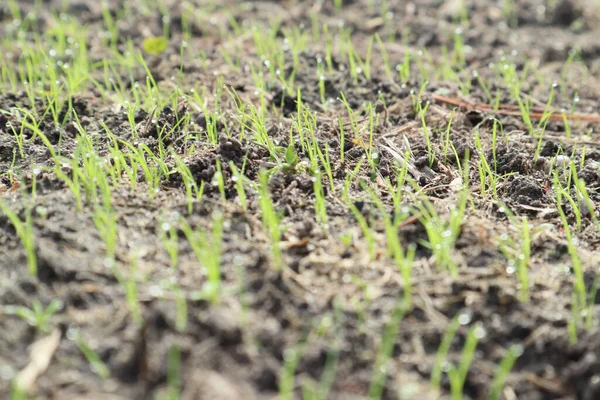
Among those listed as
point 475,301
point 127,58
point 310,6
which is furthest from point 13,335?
point 310,6

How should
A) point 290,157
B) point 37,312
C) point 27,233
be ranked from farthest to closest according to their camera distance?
point 290,157, point 27,233, point 37,312

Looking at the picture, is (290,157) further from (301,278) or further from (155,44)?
(155,44)

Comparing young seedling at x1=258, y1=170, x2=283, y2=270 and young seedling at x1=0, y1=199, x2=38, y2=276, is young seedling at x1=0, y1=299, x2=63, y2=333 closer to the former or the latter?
young seedling at x1=0, y1=199, x2=38, y2=276

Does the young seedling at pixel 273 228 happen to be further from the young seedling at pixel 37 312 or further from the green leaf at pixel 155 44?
the green leaf at pixel 155 44

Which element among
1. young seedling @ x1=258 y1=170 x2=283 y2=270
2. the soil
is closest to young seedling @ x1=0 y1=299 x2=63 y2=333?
the soil

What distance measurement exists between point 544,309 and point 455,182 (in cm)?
72

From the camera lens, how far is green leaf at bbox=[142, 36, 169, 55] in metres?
3.51

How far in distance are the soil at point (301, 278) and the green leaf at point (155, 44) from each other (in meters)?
0.58

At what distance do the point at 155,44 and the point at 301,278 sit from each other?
2024 mm

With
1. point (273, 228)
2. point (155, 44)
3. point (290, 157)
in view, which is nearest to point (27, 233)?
point (273, 228)

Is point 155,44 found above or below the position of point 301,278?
above

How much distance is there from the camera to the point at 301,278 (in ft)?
6.30

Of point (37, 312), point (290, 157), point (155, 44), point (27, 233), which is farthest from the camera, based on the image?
point (155, 44)

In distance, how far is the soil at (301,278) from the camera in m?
1.65
